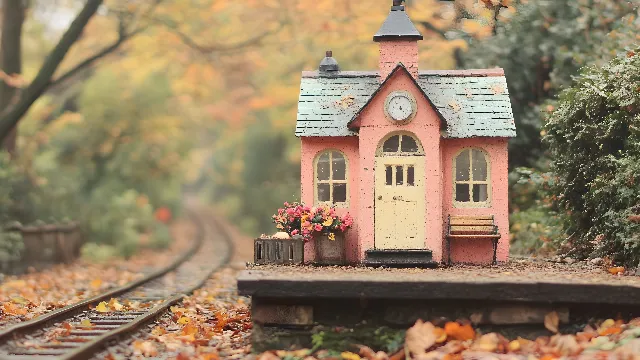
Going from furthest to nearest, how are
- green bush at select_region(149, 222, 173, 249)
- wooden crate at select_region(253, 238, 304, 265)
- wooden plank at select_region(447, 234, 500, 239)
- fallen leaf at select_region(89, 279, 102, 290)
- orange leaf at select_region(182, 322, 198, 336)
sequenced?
green bush at select_region(149, 222, 173, 249), fallen leaf at select_region(89, 279, 102, 290), wooden plank at select_region(447, 234, 500, 239), wooden crate at select_region(253, 238, 304, 265), orange leaf at select_region(182, 322, 198, 336)

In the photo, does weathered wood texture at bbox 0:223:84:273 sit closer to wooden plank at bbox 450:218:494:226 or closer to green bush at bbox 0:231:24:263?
green bush at bbox 0:231:24:263

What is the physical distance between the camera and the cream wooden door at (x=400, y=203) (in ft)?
42.5

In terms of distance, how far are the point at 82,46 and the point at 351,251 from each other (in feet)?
73.2

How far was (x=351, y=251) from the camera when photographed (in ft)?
44.2

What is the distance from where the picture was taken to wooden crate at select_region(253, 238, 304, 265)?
41.5ft

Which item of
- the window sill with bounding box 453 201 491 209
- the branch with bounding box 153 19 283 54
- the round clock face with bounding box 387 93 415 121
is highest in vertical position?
the branch with bounding box 153 19 283 54

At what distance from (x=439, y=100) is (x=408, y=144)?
45.5 inches

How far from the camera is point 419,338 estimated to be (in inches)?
369

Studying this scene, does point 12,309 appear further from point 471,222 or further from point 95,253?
point 95,253

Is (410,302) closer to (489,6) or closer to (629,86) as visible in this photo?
(629,86)

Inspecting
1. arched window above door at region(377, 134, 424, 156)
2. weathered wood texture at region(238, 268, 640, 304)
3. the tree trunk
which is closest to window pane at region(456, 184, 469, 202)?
arched window above door at region(377, 134, 424, 156)

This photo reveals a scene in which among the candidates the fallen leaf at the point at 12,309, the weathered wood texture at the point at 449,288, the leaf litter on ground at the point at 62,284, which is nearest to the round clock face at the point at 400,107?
the weathered wood texture at the point at 449,288

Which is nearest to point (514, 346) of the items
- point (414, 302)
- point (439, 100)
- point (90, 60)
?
point (414, 302)

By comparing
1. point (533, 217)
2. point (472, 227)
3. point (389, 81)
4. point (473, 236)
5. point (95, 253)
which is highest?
point (389, 81)
